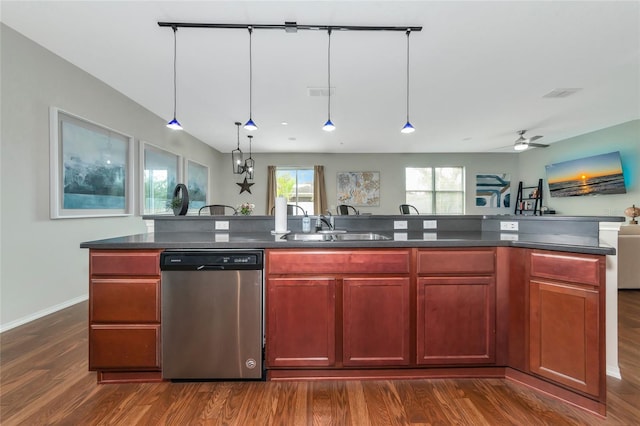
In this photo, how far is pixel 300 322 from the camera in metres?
1.77

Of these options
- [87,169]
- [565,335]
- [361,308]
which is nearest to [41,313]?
[87,169]

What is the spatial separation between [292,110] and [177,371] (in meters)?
3.71

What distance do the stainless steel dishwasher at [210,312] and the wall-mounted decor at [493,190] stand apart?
7811 mm

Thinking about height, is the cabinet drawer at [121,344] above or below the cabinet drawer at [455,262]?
below

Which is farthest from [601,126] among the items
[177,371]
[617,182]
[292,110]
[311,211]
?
[177,371]

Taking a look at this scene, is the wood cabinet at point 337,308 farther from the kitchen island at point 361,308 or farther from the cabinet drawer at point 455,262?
the cabinet drawer at point 455,262

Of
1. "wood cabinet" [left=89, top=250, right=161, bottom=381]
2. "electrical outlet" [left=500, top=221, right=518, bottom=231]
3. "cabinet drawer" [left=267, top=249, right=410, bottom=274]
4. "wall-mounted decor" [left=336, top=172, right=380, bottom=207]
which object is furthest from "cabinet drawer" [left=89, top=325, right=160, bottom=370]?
"wall-mounted decor" [left=336, top=172, right=380, bottom=207]

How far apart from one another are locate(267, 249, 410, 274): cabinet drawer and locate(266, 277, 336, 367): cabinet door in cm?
7

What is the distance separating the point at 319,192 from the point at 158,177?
400 cm

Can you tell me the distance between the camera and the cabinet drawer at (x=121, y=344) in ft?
5.70

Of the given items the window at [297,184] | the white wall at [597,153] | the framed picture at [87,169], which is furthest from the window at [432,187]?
the framed picture at [87,169]

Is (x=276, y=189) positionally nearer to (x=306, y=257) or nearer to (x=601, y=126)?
(x=306, y=257)

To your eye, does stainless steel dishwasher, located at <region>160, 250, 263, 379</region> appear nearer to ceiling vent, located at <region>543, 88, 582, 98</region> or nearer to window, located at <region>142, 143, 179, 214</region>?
window, located at <region>142, 143, 179, 214</region>

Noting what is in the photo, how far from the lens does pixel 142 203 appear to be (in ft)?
14.0
